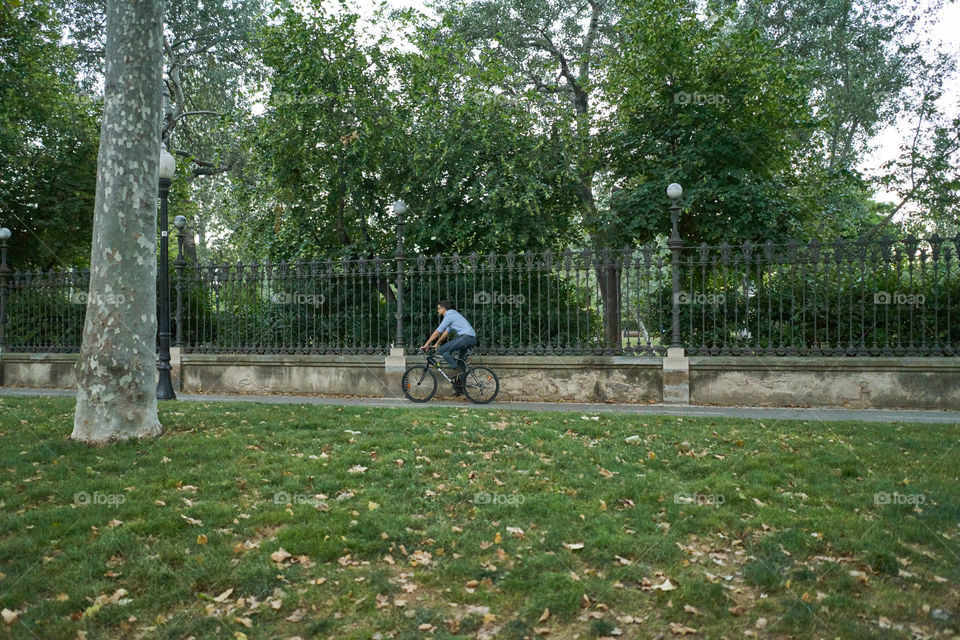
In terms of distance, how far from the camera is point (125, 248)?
7316 mm

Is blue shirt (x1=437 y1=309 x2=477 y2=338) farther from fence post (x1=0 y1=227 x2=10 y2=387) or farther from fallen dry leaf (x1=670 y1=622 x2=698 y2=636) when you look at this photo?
fence post (x1=0 y1=227 x2=10 y2=387)

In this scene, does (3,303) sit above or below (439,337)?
above

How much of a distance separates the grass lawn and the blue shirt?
165 inches

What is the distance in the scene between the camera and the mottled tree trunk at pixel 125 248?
715 cm
